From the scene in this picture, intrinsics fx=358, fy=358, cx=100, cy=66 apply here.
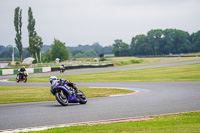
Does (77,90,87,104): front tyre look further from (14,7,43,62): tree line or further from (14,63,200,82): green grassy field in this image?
(14,7,43,62): tree line

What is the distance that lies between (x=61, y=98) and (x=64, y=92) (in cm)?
30

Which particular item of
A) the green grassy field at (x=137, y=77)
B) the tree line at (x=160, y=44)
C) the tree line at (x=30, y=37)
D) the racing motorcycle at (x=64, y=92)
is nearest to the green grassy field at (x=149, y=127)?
the racing motorcycle at (x=64, y=92)

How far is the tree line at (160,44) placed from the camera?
16612 centimetres

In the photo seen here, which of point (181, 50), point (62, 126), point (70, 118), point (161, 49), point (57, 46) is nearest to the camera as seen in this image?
point (62, 126)

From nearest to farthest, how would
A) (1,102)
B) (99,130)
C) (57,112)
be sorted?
(99,130) < (57,112) < (1,102)

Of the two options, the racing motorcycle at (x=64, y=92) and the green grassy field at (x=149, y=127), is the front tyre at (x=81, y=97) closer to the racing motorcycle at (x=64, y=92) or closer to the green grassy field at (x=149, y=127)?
the racing motorcycle at (x=64, y=92)

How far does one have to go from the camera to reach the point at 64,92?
1461cm

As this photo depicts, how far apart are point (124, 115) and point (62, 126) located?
2.79 meters

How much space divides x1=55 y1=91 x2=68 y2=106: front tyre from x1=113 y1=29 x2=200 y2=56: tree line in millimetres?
144642

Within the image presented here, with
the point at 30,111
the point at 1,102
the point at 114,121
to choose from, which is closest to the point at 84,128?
the point at 114,121

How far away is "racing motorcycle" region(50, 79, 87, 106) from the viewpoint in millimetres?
14391

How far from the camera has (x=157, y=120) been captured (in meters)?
10.4

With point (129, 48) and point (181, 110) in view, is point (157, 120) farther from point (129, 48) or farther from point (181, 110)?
point (129, 48)

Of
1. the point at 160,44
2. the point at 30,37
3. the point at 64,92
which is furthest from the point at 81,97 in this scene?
the point at 160,44
